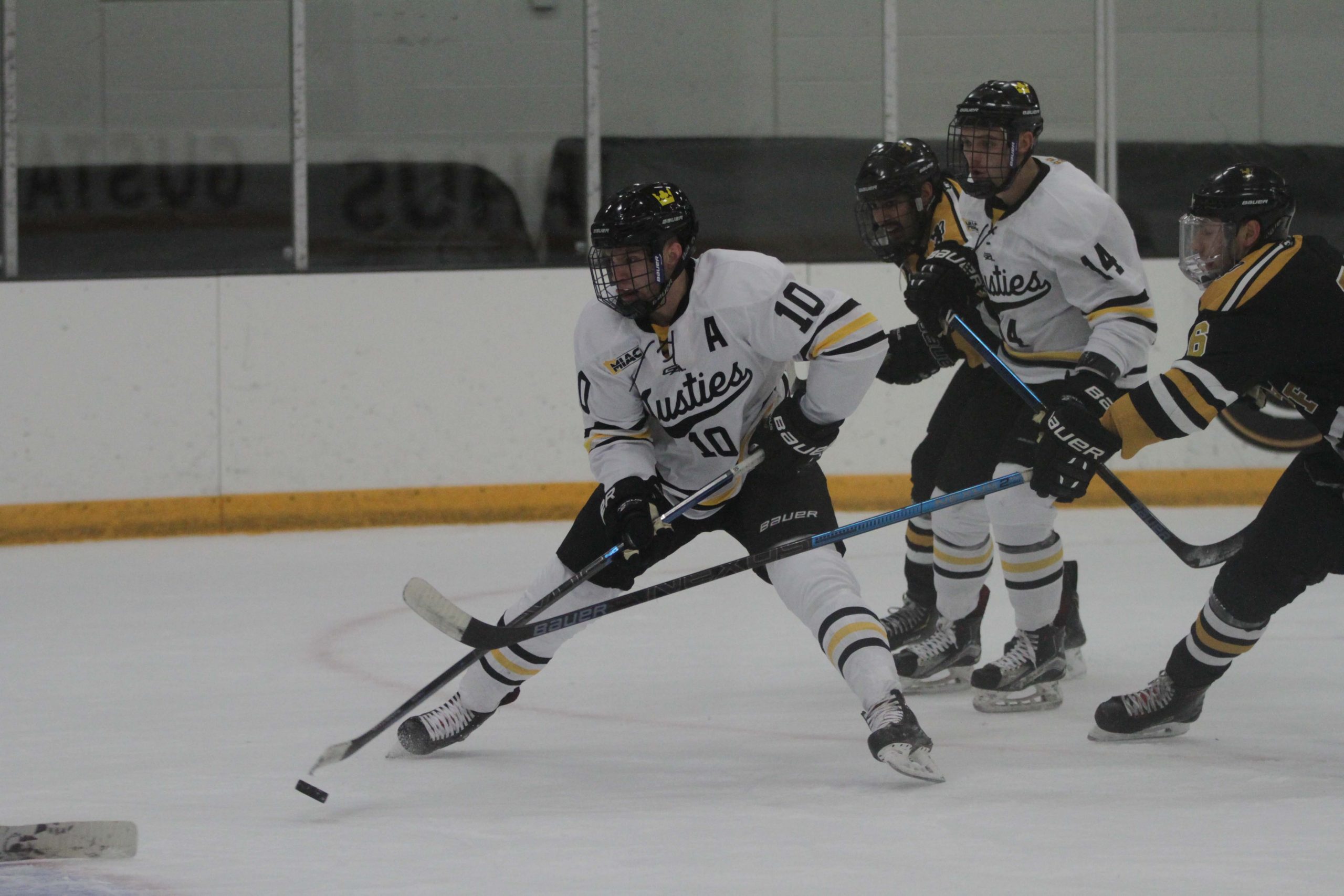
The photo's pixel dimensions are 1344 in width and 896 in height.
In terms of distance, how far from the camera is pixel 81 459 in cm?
527

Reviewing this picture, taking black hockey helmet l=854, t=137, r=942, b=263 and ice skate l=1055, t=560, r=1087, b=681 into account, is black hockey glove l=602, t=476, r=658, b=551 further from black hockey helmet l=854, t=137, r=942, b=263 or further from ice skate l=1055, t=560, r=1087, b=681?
ice skate l=1055, t=560, r=1087, b=681

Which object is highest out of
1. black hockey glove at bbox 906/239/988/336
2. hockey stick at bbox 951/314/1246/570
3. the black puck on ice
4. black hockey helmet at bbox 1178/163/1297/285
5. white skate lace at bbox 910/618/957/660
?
black hockey helmet at bbox 1178/163/1297/285

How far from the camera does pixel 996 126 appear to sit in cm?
307

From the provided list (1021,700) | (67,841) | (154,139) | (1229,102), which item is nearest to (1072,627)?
(1021,700)

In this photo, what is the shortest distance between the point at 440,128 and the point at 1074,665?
3.34m

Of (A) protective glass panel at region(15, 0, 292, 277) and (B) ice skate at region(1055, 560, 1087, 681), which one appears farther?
(A) protective glass panel at region(15, 0, 292, 277)

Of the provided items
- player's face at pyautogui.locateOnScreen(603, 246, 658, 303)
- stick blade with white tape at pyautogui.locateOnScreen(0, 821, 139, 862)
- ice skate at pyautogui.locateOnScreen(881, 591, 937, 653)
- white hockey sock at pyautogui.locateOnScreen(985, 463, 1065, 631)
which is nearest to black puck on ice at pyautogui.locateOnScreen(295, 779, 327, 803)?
stick blade with white tape at pyautogui.locateOnScreen(0, 821, 139, 862)

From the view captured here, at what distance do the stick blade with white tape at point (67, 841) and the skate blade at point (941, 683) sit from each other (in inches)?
64.3

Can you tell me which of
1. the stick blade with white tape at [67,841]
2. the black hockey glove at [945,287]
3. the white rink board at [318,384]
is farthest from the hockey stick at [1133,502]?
the white rink board at [318,384]

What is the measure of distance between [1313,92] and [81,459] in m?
4.58

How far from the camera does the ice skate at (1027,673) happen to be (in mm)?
3148

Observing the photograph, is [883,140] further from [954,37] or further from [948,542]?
[948,542]

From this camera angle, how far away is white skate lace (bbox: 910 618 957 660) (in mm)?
3363

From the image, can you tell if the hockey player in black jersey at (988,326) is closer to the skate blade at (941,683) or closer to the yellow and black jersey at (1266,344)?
the skate blade at (941,683)
